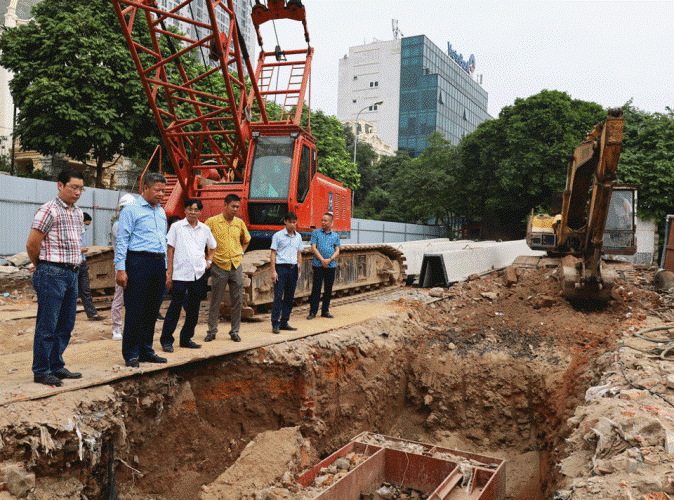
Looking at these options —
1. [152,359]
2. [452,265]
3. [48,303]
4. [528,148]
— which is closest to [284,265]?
[152,359]

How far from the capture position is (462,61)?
289ft

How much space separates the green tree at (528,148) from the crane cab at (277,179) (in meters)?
24.4

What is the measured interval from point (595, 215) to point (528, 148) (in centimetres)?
Answer: 2382

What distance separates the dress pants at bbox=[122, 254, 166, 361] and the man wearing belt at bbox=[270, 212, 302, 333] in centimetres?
228

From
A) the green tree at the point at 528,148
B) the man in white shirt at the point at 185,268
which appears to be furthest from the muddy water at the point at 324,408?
the green tree at the point at 528,148

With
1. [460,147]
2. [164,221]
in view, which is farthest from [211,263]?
[460,147]

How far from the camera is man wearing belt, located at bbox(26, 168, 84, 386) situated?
4.20 metres

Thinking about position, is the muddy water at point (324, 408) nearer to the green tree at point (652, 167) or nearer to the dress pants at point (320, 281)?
the dress pants at point (320, 281)

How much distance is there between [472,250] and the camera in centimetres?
1482

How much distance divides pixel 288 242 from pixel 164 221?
2.37m

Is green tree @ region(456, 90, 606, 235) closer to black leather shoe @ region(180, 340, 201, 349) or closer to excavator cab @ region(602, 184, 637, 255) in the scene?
excavator cab @ region(602, 184, 637, 255)

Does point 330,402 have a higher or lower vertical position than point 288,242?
lower

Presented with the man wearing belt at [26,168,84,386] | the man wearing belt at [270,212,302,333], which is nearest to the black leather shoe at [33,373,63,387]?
the man wearing belt at [26,168,84,386]

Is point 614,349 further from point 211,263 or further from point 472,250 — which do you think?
point 472,250
